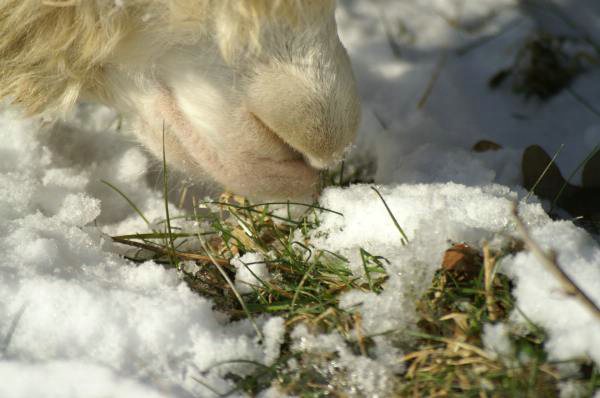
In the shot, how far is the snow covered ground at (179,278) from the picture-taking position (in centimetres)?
150

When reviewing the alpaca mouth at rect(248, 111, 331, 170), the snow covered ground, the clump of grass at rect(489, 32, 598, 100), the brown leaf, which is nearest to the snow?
the snow covered ground

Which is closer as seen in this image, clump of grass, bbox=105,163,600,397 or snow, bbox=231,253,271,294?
clump of grass, bbox=105,163,600,397

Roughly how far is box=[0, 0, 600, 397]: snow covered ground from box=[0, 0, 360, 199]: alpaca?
292 mm

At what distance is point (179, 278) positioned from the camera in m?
1.84

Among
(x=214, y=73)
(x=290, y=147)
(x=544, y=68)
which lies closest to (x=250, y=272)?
(x=290, y=147)

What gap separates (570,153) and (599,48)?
2.36 feet

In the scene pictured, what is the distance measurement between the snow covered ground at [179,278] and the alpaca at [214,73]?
0.29 m

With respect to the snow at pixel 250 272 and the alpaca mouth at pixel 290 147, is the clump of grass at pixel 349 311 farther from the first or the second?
the alpaca mouth at pixel 290 147

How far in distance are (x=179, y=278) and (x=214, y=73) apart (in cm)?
49

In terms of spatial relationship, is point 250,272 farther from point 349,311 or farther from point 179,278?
point 349,311

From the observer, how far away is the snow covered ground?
4.94 ft

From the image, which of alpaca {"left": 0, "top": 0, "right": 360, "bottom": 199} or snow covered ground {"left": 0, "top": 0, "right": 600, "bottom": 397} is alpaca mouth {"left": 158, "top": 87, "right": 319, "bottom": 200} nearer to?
alpaca {"left": 0, "top": 0, "right": 360, "bottom": 199}

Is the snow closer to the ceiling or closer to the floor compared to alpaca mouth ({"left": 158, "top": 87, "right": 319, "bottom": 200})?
closer to the floor

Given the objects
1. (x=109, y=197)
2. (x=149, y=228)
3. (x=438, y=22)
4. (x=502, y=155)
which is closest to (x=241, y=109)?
(x=149, y=228)
